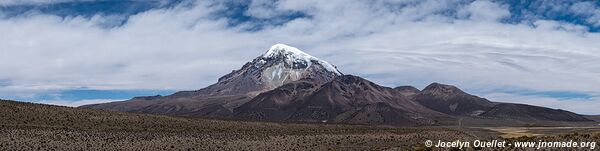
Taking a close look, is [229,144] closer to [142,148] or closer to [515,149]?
[142,148]

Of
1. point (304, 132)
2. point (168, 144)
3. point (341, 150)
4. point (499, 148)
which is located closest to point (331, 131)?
point (304, 132)

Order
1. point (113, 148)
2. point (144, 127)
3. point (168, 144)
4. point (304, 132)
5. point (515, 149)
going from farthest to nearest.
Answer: point (304, 132)
point (144, 127)
point (168, 144)
point (113, 148)
point (515, 149)

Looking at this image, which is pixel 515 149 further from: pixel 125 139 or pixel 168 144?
pixel 125 139

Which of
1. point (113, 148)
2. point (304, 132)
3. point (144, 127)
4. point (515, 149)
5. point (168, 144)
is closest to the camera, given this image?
point (515, 149)

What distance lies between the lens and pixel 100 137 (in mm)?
52094

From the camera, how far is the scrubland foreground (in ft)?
158

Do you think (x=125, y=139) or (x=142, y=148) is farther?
(x=125, y=139)

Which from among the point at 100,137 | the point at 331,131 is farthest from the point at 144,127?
the point at 331,131

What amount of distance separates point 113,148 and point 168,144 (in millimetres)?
5962

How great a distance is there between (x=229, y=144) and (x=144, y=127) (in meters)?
13.5

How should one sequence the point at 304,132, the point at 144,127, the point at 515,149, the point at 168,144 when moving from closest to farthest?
the point at 515,149 < the point at 168,144 < the point at 144,127 < the point at 304,132

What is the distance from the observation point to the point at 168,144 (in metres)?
51.4

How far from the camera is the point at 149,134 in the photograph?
5666 centimetres

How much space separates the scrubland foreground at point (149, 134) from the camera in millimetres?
48094
